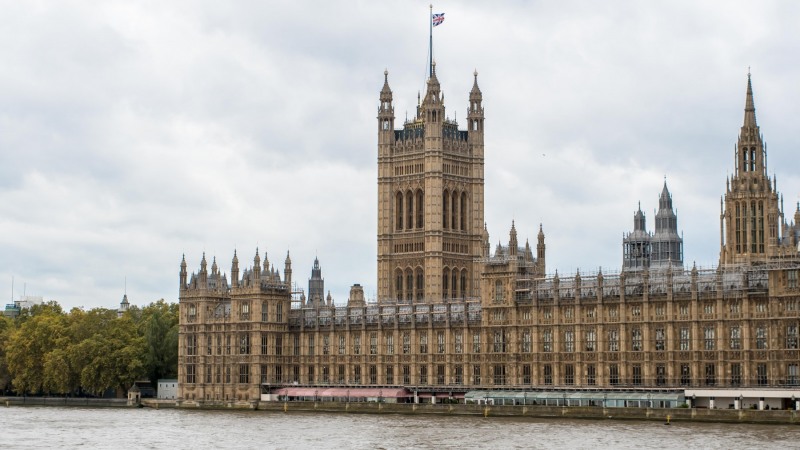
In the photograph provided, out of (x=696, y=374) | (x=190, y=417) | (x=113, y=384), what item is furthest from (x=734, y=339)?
(x=113, y=384)

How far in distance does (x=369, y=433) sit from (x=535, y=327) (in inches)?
1435

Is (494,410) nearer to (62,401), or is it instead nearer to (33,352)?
(62,401)

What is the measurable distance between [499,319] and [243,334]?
32.5 metres

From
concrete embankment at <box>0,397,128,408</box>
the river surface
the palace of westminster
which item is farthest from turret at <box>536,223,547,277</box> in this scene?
concrete embankment at <box>0,397,128,408</box>

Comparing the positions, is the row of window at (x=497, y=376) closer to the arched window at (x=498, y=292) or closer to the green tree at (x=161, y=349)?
the arched window at (x=498, y=292)

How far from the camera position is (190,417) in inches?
6147

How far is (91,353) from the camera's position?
185500 mm

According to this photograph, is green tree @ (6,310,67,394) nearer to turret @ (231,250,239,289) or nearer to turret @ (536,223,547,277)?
turret @ (231,250,239,289)

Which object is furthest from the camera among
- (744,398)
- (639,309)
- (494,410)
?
(494,410)

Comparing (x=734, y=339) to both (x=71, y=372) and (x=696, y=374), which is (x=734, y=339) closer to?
(x=696, y=374)

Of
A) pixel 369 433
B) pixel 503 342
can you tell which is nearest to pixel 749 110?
pixel 503 342

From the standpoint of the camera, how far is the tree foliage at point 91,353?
18550 centimetres

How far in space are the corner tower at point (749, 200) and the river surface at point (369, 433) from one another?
55.9 meters

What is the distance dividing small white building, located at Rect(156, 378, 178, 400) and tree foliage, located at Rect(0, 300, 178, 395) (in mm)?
2541
